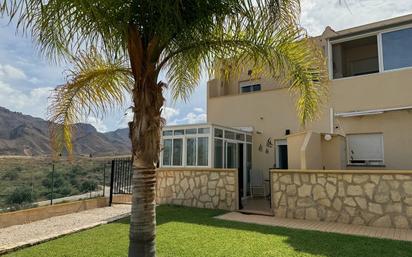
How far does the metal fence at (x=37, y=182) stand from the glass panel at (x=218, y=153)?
771 centimetres

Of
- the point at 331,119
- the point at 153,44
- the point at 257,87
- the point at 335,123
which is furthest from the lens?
the point at 257,87

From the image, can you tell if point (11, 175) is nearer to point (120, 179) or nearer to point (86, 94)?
point (120, 179)

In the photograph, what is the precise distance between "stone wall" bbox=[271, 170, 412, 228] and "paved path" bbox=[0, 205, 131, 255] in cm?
876

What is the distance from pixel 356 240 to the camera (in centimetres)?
1157

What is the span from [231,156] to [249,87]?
806 centimetres

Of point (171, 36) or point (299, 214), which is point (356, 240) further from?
point (171, 36)

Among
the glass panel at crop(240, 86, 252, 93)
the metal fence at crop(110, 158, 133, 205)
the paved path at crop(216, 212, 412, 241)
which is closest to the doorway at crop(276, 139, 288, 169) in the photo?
the glass panel at crop(240, 86, 252, 93)

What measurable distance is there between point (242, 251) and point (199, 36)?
6900mm

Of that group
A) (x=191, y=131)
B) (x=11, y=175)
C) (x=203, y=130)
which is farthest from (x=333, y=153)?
(x=11, y=175)

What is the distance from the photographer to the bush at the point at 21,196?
1913cm

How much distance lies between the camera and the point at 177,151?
2239 centimetres

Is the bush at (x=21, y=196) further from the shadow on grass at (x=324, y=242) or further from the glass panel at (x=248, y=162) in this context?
the glass panel at (x=248, y=162)

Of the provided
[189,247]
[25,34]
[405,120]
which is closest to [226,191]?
[189,247]

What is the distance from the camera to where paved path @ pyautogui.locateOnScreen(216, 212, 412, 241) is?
1240cm
